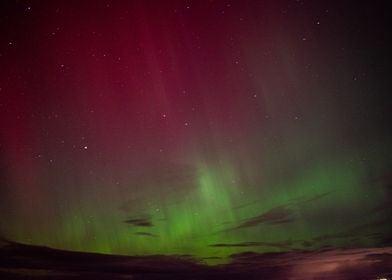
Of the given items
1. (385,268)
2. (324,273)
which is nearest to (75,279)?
(324,273)

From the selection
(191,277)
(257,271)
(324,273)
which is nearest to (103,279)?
(191,277)

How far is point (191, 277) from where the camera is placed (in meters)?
41.9

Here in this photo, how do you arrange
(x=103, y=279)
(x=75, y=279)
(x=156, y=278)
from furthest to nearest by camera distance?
(x=156, y=278) → (x=103, y=279) → (x=75, y=279)

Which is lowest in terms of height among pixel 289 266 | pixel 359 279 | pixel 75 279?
pixel 359 279

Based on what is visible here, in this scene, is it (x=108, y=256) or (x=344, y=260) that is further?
(x=344, y=260)

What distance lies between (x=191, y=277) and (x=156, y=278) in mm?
5082

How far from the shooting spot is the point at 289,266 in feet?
149

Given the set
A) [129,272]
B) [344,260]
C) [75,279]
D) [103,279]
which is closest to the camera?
[75,279]

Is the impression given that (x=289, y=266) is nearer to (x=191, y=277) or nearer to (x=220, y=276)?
(x=220, y=276)

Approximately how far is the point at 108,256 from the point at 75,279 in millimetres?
4335

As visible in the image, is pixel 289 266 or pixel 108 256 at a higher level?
pixel 108 256

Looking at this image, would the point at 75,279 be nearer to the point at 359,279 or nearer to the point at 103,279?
the point at 103,279

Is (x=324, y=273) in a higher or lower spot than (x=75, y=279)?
lower

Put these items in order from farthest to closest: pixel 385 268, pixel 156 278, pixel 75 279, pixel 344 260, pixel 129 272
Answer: pixel 385 268 < pixel 344 260 < pixel 156 278 < pixel 129 272 < pixel 75 279
